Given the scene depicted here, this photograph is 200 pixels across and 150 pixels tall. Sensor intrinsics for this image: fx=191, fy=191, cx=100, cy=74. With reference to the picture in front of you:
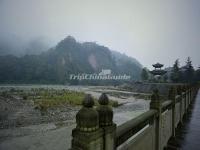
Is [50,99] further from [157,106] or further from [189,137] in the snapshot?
[157,106]

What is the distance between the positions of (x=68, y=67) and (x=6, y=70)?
178 feet

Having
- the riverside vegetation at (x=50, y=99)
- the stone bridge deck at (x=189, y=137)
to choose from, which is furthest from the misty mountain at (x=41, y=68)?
the stone bridge deck at (x=189, y=137)

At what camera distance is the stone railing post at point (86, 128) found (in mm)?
1812

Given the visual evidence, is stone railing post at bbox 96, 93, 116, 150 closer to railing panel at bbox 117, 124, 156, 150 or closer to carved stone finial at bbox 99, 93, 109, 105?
carved stone finial at bbox 99, 93, 109, 105

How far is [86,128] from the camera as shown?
1823 mm

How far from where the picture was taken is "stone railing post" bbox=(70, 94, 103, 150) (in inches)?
71.3

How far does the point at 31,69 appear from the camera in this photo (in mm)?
164500

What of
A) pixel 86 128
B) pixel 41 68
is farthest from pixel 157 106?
pixel 41 68

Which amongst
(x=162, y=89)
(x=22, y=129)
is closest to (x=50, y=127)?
(x=22, y=129)

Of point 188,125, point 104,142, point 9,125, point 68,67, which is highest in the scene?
point 68,67

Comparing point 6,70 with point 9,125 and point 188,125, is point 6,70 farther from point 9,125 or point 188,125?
point 188,125

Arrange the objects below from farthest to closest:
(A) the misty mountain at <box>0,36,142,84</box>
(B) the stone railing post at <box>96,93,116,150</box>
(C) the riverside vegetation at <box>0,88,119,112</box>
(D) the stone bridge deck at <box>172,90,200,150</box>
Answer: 1. (A) the misty mountain at <box>0,36,142,84</box>
2. (C) the riverside vegetation at <box>0,88,119,112</box>
3. (D) the stone bridge deck at <box>172,90,200,150</box>
4. (B) the stone railing post at <box>96,93,116,150</box>

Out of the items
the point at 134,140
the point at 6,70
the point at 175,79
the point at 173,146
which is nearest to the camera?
the point at 134,140

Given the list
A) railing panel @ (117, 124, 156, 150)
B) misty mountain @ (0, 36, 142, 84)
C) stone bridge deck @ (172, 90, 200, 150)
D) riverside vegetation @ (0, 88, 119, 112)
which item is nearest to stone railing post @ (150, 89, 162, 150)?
railing panel @ (117, 124, 156, 150)
